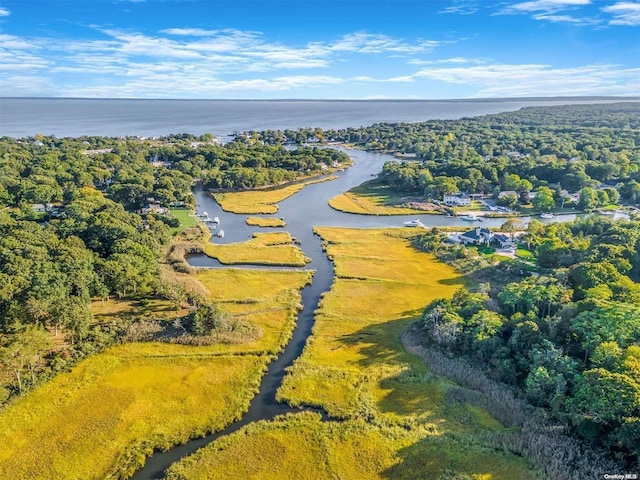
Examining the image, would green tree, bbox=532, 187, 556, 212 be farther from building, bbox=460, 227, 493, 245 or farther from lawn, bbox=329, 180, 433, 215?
building, bbox=460, 227, 493, 245

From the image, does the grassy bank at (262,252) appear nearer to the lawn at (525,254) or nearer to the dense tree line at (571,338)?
the dense tree line at (571,338)

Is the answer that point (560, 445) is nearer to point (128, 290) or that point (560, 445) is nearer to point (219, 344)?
point (219, 344)

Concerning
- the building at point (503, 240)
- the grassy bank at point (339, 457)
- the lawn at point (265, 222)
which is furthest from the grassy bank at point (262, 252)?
the grassy bank at point (339, 457)

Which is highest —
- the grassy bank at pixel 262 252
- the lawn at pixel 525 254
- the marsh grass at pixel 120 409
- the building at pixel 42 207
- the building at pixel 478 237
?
the building at pixel 42 207

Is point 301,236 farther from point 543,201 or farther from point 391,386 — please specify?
point 543,201

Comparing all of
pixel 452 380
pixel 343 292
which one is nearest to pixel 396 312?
pixel 343 292

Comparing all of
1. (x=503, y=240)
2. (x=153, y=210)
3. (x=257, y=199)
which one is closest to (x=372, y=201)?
(x=257, y=199)
